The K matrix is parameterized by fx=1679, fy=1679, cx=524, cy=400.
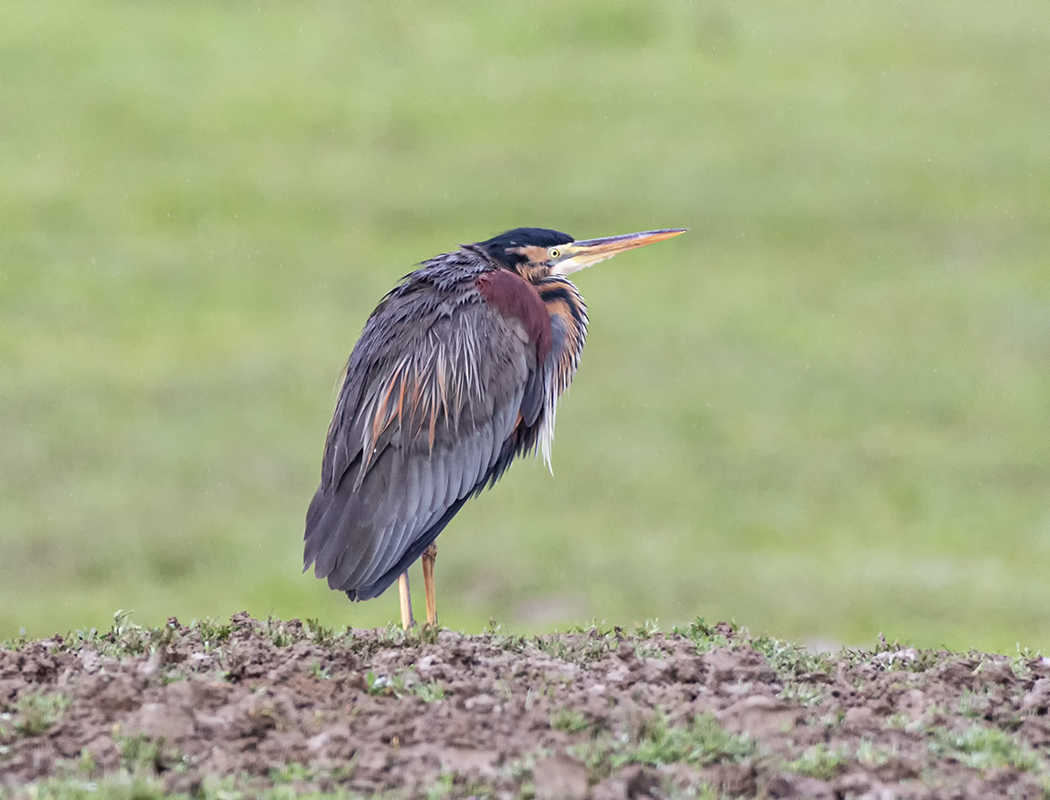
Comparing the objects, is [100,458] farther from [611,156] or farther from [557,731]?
[557,731]

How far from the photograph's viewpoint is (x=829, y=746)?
5.30 meters

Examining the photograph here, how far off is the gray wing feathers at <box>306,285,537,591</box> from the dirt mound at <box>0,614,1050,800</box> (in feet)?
3.27

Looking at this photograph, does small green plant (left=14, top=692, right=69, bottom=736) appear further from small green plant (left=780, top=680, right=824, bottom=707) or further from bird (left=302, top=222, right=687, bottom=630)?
small green plant (left=780, top=680, right=824, bottom=707)

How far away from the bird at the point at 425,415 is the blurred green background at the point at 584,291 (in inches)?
349

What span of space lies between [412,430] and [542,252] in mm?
1276

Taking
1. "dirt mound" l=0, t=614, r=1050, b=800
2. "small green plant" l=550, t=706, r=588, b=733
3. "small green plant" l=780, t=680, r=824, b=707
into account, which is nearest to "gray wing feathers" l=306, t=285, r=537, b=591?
"dirt mound" l=0, t=614, r=1050, b=800

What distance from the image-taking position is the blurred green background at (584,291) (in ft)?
62.8

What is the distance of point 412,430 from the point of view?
26.3ft

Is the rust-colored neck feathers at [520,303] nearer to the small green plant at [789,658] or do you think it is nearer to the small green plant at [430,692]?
the small green plant at [789,658]

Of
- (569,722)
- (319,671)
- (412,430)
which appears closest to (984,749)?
(569,722)

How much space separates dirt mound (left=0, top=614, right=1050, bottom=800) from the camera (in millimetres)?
4910

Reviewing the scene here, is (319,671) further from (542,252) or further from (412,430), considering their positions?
(542,252)

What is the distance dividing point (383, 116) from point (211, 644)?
29542 millimetres

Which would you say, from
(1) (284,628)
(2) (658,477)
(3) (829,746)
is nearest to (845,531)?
(2) (658,477)
